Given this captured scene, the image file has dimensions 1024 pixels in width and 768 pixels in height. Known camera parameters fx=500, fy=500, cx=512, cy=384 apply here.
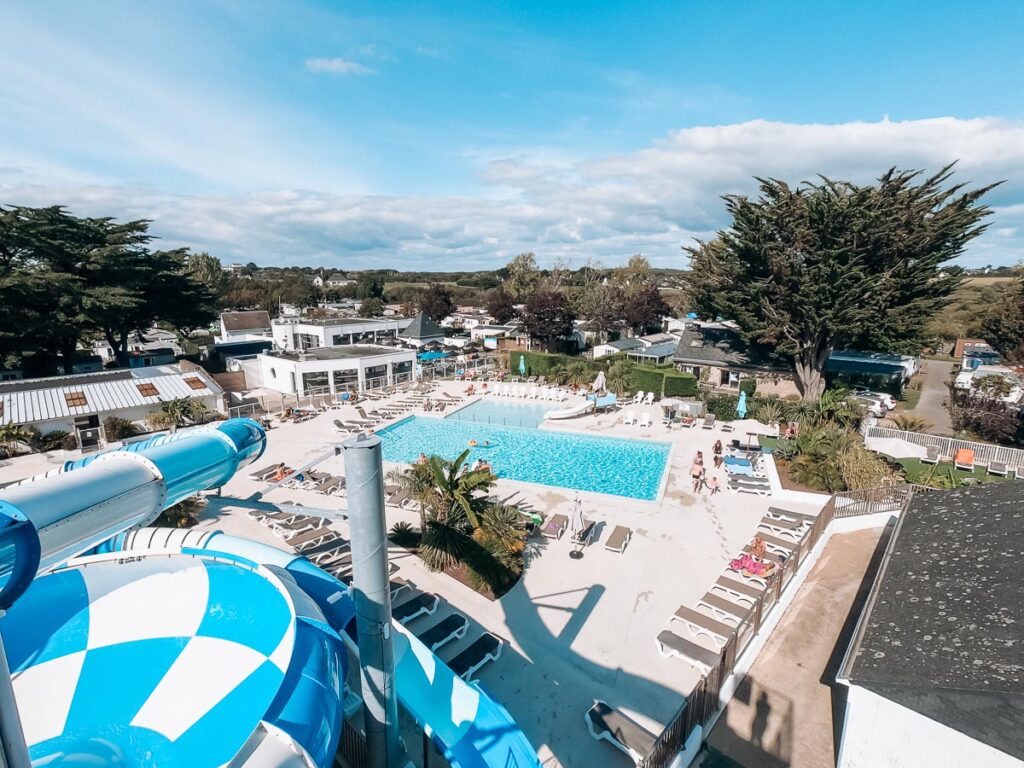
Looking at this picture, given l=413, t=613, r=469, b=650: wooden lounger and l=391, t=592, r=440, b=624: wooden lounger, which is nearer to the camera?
l=413, t=613, r=469, b=650: wooden lounger

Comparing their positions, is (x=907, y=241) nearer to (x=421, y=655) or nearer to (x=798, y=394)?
(x=798, y=394)

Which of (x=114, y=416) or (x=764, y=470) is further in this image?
(x=114, y=416)

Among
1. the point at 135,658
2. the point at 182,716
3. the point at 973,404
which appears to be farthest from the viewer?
the point at 973,404

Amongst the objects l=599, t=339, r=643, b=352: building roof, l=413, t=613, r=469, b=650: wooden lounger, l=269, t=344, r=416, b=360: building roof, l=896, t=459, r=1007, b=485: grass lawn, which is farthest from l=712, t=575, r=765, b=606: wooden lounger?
l=599, t=339, r=643, b=352: building roof

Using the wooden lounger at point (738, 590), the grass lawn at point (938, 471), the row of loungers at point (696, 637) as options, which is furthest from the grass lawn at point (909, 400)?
the wooden lounger at point (738, 590)

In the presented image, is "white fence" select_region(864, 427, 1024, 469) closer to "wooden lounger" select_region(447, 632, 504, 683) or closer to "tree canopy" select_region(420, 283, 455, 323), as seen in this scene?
"wooden lounger" select_region(447, 632, 504, 683)

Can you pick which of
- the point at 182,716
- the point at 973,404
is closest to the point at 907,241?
the point at 973,404
